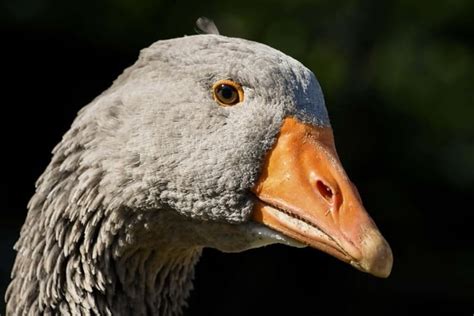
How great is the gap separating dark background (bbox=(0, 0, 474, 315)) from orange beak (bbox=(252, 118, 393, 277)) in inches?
245

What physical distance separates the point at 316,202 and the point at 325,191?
66 mm

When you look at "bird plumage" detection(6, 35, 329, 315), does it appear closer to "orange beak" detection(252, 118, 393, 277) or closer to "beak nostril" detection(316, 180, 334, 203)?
"orange beak" detection(252, 118, 393, 277)

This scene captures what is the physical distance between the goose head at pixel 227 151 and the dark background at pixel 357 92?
6.05m

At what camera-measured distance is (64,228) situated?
4273 mm

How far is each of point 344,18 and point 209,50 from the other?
7.56 metres

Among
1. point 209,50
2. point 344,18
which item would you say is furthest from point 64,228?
point 344,18

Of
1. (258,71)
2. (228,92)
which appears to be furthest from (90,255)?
(258,71)

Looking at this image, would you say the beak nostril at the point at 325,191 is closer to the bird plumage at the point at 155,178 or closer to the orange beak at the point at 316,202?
the orange beak at the point at 316,202

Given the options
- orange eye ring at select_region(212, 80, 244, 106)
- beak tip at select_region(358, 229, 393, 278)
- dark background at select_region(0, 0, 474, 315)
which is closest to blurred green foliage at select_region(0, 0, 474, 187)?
dark background at select_region(0, 0, 474, 315)

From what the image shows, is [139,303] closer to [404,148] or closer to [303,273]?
[303,273]

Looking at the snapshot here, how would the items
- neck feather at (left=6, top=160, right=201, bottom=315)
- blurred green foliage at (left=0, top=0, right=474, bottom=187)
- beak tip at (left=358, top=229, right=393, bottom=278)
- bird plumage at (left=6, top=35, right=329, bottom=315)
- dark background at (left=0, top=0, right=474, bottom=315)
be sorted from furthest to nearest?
blurred green foliage at (left=0, top=0, right=474, bottom=187), dark background at (left=0, top=0, right=474, bottom=315), neck feather at (left=6, top=160, right=201, bottom=315), bird plumage at (left=6, top=35, right=329, bottom=315), beak tip at (left=358, top=229, right=393, bottom=278)

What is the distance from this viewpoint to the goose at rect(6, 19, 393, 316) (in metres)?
3.76

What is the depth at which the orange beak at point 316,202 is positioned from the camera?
3.57 m

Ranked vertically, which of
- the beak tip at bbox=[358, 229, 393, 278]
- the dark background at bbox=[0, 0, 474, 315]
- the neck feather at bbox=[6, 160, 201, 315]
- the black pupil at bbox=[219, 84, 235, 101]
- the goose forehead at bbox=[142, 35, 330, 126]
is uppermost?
the dark background at bbox=[0, 0, 474, 315]
